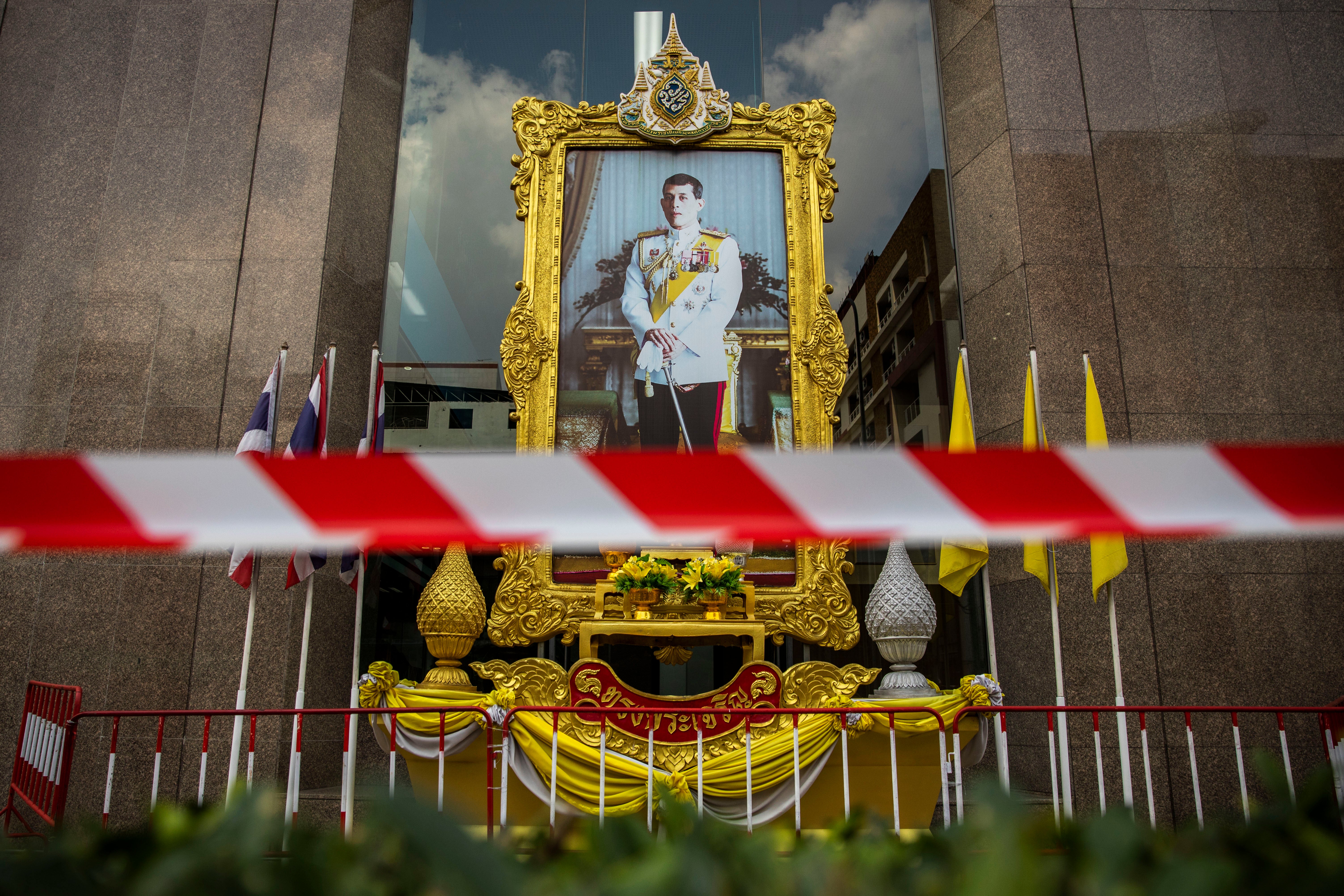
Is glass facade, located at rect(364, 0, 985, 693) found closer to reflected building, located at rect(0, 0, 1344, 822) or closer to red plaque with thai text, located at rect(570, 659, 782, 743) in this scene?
reflected building, located at rect(0, 0, 1344, 822)

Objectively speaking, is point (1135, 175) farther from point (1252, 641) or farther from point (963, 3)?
point (1252, 641)

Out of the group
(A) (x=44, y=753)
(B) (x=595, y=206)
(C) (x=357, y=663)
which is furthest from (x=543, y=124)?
(A) (x=44, y=753)

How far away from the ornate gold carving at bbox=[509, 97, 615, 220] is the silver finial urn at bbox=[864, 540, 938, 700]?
4.25m

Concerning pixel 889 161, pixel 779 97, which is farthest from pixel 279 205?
pixel 889 161

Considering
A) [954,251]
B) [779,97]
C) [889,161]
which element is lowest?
[954,251]

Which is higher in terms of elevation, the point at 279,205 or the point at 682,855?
the point at 279,205

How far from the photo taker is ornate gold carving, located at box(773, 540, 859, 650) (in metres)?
6.16

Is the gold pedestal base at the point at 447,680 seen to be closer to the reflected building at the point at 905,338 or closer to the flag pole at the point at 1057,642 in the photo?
the flag pole at the point at 1057,642

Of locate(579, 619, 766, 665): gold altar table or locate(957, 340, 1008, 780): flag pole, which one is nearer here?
locate(957, 340, 1008, 780): flag pole

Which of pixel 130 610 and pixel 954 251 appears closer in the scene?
pixel 130 610

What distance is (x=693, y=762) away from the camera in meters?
5.21

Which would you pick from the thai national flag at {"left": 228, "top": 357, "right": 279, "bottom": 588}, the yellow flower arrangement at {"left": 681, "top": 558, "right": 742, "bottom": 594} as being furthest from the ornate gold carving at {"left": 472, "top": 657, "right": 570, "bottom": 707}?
the thai national flag at {"left": 228, "top": 357, "right": 279, "bottom": 588}

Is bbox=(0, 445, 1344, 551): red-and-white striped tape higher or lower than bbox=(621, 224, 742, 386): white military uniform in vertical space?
lower

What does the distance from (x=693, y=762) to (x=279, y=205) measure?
553 cm
